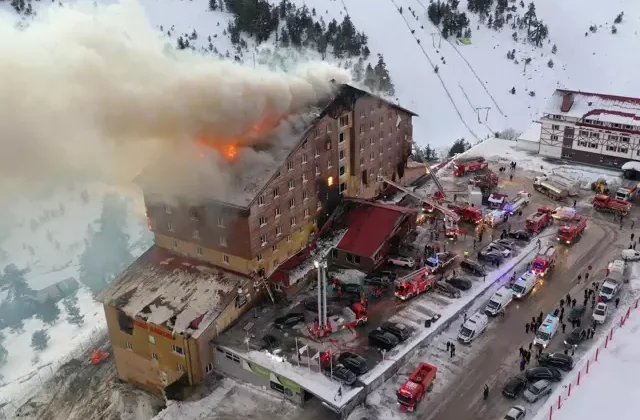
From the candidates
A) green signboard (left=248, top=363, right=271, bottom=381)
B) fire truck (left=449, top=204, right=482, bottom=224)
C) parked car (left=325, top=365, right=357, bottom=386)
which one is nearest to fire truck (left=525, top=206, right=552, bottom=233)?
fire truck (left=449, top=204, right=482, bottom=224)

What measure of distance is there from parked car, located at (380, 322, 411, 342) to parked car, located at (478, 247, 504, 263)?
11.0 m

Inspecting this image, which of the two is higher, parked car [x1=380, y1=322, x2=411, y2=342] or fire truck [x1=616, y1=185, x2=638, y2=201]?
fire truck [x1=616, y1=185, x2=638, y2=201]

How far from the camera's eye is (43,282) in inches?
2724

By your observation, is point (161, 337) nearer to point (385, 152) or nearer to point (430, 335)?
point (430, 335)

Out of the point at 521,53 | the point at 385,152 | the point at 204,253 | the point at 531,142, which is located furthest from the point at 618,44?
the point at 204,253

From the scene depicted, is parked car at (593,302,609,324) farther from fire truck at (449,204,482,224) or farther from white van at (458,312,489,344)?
fire truck at (449,204,482,224)

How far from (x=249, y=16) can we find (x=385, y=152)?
6643 centimetres

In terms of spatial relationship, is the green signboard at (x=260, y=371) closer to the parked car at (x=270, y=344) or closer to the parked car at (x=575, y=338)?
the parked car at (x=270, y=344)

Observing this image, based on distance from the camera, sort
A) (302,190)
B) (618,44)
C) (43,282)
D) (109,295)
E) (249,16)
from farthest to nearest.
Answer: (618,44) → (249,16) → (43,282) → (302,190) → (109,295)

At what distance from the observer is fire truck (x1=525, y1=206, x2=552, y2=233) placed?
51656mm

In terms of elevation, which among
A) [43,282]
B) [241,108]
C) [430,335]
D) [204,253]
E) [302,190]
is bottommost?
[43,282]

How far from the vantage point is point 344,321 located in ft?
131

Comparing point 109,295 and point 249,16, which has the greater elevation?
point 249,16

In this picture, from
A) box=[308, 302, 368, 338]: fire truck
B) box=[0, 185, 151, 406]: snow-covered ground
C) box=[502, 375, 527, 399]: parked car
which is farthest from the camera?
box=[0, 185, 151, 406]: snow-covered ground
